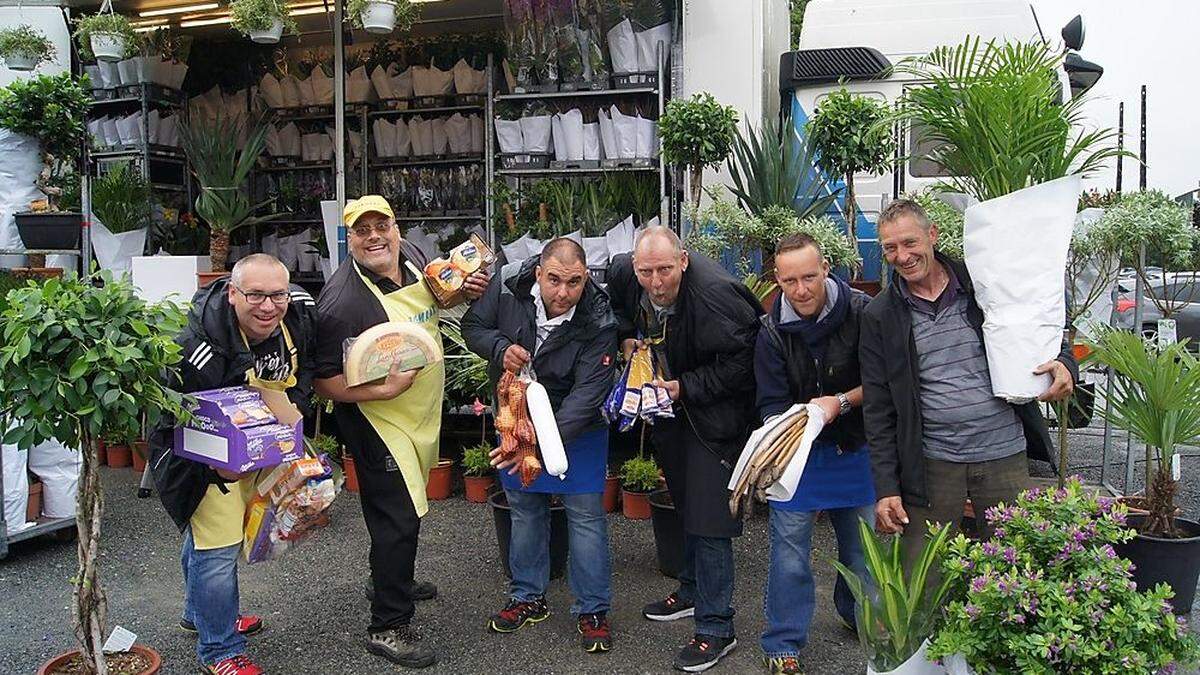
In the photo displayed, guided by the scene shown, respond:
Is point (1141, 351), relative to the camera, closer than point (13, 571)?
Yes

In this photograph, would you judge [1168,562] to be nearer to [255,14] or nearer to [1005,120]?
[1005,120]

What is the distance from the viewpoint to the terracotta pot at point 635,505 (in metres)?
5.59

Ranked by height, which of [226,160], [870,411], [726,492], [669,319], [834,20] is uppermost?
[834,20]

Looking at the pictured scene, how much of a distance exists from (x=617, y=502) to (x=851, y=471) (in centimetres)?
235

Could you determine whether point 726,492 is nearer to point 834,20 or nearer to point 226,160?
point 834,20

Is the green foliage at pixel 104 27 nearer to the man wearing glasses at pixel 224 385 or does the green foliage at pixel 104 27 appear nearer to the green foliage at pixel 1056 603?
the man wearing glasses at pixel 224 385

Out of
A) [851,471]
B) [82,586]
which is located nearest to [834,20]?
[851,471]

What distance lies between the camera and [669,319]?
3842 mm

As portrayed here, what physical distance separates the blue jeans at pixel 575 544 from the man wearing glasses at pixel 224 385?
41.5 inches

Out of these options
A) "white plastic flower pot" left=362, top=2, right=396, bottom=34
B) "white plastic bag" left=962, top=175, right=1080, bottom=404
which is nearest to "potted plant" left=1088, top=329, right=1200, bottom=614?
"white plastic bag" left=962, top=175, right=1080, bottom=404

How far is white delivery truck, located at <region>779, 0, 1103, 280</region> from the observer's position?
6.28 m

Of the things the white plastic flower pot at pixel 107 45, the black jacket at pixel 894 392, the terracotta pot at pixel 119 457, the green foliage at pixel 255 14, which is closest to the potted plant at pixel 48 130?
the white plastic flower pot at pixel 107 45

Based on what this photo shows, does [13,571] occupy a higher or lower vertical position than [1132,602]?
lower

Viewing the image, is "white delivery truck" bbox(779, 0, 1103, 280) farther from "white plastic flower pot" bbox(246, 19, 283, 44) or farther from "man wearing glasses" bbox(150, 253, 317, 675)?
"man wearing glasses" bbox(150, 253, 317, 675)
